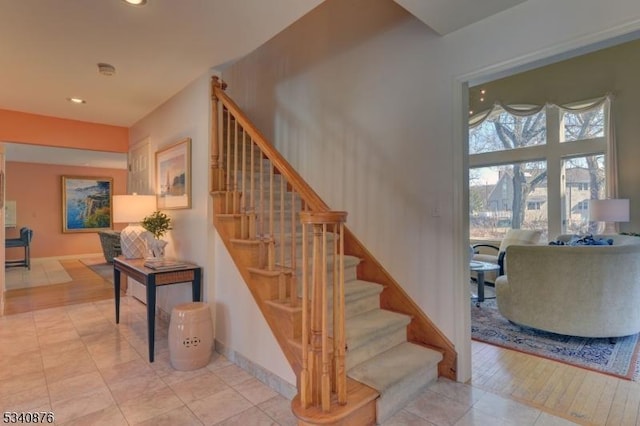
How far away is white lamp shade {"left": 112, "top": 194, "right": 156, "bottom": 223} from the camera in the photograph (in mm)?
3533

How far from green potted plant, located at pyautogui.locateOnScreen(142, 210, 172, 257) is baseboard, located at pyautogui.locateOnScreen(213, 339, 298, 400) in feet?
3.39

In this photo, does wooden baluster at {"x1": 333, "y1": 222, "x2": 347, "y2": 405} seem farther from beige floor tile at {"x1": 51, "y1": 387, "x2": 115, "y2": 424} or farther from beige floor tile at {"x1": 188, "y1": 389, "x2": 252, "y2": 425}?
beige floor tile at {"x1": 51, "y1": 387, "x2": 115, "y2": 424}

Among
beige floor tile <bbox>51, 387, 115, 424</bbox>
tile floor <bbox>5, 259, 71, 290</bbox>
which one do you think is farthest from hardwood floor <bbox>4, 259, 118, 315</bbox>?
beige floor tile <bbox>51, 387, 115, 424</bbox>

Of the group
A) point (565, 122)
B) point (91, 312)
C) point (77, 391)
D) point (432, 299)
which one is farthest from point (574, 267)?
point (91, 312)

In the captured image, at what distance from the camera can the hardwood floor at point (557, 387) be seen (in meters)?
1.99

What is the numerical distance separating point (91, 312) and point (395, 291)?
11.9 ft

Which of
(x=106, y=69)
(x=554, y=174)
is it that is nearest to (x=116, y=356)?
(x=106, y=69)

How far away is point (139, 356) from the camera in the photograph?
2.80 metres

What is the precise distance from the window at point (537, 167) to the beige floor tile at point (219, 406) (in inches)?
219

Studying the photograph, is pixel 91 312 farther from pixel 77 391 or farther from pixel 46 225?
pixel 46 225

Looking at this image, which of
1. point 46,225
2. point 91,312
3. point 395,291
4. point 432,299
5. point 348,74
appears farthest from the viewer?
point 46,225

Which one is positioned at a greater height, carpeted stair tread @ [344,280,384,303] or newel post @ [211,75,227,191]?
newel post @ [211,75,227,191]

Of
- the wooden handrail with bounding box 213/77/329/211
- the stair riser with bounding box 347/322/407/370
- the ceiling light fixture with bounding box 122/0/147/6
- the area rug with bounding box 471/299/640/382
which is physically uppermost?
the ceiling light fixture with bounding box 122/0/147/6

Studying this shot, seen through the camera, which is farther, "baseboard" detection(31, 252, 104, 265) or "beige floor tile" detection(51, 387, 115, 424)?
"baseboard" detection(31, 252, 104, 265)
